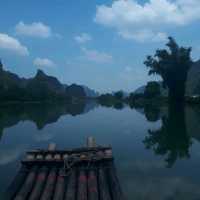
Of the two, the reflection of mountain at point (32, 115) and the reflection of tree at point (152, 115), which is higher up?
the reflection of tree at point (152, 115)

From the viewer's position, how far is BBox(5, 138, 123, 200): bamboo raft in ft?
21.7

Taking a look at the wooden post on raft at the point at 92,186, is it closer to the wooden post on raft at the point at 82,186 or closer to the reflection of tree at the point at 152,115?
the wooden post on raft at the point at 82,186

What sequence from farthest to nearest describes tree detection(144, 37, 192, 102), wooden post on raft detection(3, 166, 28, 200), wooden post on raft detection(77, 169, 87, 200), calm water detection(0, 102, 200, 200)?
tree detection(144, 37, 192, 102) < calm water detection(0, 102, 200, 200) < wooden post on raft detection(3, 166, 28, 200) < wooden post on raft detection(77, 169, 87, 200)

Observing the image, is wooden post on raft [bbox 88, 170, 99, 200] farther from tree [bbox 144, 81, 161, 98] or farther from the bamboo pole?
tree [bbox 144, 81, 161, 98]

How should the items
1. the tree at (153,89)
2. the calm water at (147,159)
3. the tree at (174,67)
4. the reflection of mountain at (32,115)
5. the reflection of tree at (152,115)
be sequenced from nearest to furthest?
the calm water at (147,159), the reflection of mountain at (32,115), the reflection of tree at (152,115), the tree at (174,67), the tree at (153,89)

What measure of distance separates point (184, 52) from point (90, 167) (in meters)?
64.8

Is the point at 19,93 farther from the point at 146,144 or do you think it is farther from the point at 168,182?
the point at 168,182

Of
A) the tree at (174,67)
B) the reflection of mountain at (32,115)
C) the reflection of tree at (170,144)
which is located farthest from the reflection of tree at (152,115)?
the tree at (174,67)

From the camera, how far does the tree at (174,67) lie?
2611 inches

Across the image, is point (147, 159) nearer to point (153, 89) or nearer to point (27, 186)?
point (27, 186)

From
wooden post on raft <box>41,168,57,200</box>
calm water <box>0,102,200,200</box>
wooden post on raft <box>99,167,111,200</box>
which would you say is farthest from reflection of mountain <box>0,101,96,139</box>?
wooden post on raft <box>99,167,111,200</box>

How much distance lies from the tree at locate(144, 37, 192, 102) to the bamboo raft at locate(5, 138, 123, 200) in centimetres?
6011

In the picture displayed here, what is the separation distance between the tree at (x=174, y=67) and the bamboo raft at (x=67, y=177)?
197 ft

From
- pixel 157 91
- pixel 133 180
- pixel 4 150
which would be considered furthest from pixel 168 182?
pixel 157 91
